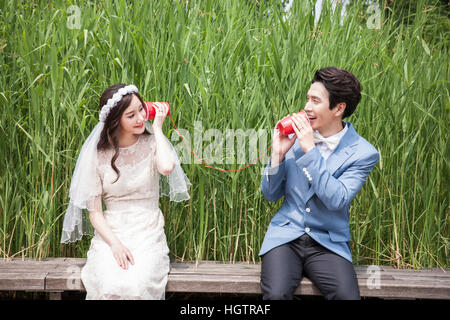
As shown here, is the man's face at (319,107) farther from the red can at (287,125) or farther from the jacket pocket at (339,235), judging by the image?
the jacket pocket at (339,235)

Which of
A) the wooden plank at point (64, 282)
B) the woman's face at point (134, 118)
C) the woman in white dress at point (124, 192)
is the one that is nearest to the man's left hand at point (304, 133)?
the woman in white dress at point (124, 192)

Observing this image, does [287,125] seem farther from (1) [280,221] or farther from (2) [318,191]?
(1) [280,221]

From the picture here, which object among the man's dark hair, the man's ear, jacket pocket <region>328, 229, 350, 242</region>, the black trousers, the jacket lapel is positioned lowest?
the black trousers

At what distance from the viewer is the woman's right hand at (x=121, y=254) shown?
2.14m

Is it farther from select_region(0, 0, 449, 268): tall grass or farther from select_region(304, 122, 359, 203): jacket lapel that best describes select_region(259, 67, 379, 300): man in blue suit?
select_region(0, 0, 449, 268): tall grass

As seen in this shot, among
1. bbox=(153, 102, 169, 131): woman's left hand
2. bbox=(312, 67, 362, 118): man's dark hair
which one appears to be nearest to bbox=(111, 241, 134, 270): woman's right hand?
bbox=(153, 102, 169, 131): woman's left hand

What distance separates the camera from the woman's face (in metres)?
2.24

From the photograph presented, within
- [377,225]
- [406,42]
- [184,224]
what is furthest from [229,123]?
[406,42]

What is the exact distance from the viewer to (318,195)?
6.80 ft
